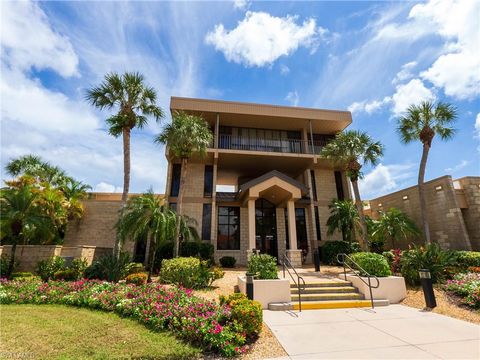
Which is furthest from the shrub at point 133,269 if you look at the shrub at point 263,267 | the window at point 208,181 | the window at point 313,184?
the window at point 313,184

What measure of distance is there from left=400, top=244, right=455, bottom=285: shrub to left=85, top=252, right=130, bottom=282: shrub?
12.8m

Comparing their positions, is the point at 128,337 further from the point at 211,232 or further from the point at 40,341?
the point at 211,232

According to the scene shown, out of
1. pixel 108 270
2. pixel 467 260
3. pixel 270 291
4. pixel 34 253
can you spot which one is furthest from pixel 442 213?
pixel 34 253

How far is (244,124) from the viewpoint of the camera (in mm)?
20922

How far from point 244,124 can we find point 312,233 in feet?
35.9

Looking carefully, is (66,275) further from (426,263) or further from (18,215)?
(426,263)

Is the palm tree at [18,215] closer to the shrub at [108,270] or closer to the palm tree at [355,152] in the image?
the shrub at [108,270]

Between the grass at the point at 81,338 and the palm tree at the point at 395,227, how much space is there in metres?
16.4

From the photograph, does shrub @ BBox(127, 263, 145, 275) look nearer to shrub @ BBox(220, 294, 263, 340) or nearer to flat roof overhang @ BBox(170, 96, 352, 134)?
shrub @ BBox(220, 294, 263, 340)

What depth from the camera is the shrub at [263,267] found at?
8477mm

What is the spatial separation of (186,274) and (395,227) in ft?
47.8

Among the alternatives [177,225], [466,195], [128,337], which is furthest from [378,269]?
[466,195]

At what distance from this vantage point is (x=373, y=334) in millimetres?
5312

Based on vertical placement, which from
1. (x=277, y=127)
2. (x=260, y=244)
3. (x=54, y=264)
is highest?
(x=277, y=127)
